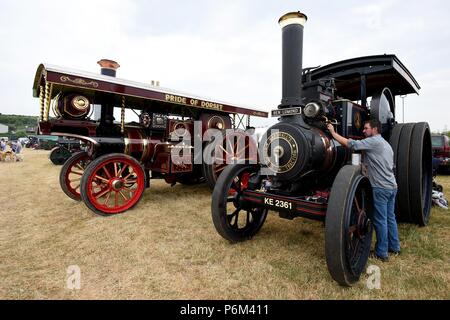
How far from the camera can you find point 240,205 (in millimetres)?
2621

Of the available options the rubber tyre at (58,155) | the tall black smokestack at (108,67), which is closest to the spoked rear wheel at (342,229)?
the tall black smokestack at (108,67)

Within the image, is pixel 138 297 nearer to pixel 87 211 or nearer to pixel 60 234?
pixel 60 234

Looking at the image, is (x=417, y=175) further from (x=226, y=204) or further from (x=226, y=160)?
(x=226, y=160)

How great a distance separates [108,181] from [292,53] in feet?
9.82

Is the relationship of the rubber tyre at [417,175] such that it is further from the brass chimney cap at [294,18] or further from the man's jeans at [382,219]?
the brass chimney cap at [294,18]

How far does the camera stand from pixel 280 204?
2.23m

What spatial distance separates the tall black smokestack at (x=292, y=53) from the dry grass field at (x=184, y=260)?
149 centimetres

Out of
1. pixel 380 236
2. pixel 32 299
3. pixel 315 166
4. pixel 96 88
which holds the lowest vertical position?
pixel 32 299

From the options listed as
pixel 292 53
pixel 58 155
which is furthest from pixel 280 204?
pixel 58 155

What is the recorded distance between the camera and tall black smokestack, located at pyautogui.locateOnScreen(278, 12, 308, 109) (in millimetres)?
2365

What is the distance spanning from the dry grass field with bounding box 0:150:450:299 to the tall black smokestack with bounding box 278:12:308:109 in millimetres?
1494

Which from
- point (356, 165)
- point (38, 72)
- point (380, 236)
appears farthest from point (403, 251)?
point (38, 72)

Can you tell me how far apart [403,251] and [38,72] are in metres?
4.83

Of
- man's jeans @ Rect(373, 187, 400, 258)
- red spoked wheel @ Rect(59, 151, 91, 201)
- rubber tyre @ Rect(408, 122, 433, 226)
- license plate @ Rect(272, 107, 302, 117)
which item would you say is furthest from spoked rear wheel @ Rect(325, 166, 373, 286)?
red spoked wheel @ Rect(59, 151, 91, 201)
